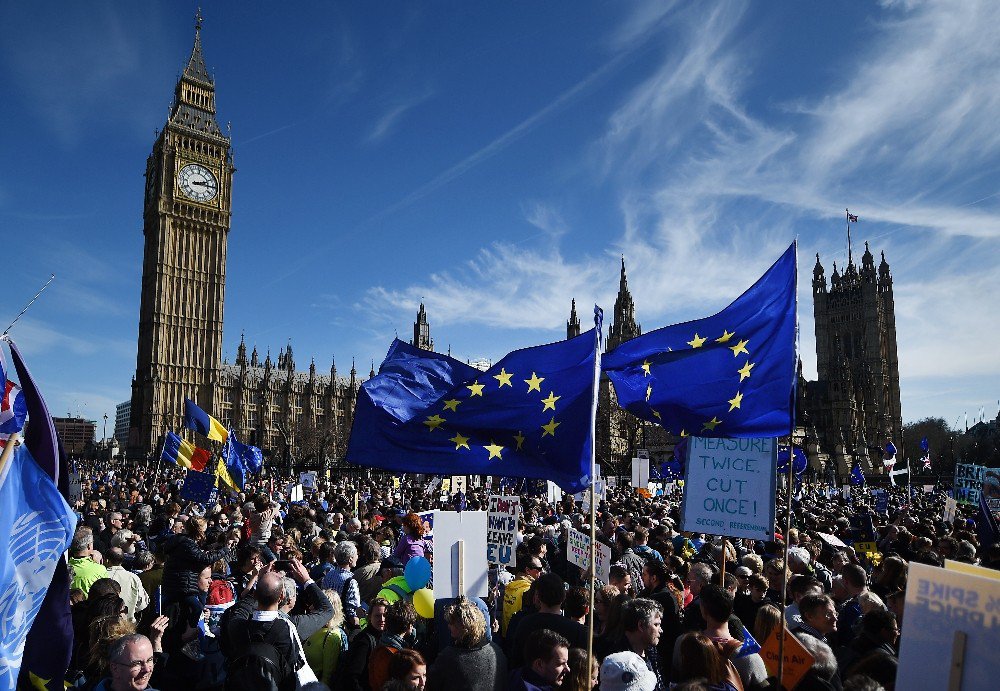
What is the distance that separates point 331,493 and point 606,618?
67.4ft

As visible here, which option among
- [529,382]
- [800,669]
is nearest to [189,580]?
[529,382]

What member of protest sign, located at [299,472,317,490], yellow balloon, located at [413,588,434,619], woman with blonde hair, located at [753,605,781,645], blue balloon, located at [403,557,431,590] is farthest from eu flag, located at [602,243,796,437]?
protest sign, located at [299,472,317,490]

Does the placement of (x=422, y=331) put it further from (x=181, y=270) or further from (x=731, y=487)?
(x=731, y=487)

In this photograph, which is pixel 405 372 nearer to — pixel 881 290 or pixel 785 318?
pixel 785 318

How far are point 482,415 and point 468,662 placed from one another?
244cm

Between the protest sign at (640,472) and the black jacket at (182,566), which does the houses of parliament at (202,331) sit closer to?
the protest sign at (640,472)

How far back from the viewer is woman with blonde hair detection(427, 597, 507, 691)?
436 centimetres

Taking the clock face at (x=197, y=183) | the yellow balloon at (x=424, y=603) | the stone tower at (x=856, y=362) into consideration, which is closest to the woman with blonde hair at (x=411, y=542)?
the yellow balloon at (x=424, y=603)

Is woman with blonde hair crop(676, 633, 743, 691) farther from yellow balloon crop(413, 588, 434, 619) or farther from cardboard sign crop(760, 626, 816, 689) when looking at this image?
yellow balloon crop(413, 588, 434, 619)

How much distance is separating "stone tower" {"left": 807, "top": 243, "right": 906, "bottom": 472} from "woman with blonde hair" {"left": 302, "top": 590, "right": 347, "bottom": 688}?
79.8m

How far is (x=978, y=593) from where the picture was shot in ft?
9.96

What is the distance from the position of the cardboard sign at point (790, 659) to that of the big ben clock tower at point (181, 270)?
73.3m

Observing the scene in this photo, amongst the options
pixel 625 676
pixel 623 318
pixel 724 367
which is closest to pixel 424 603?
pixel 625 676

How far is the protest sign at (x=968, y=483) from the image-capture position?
44.9ft
